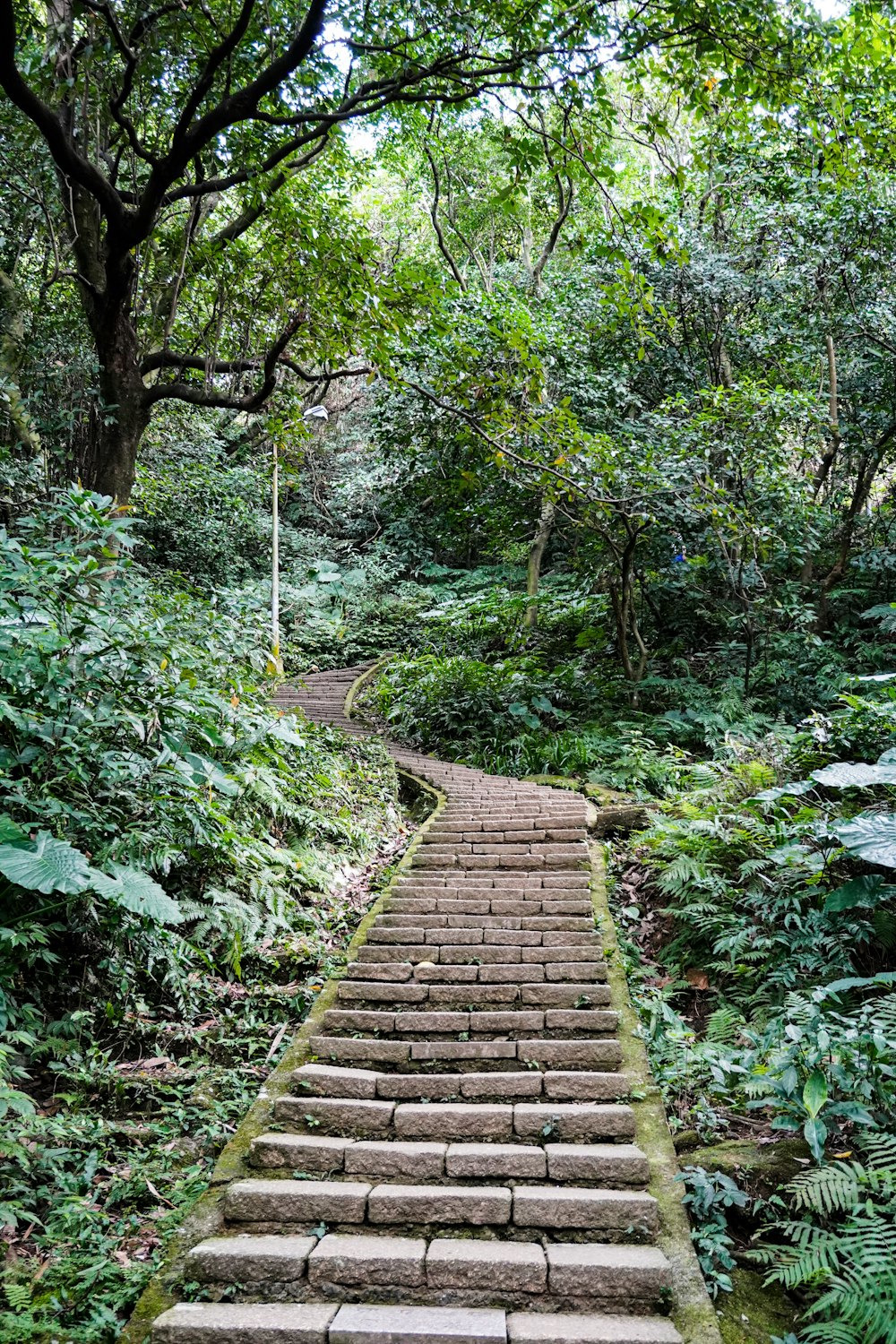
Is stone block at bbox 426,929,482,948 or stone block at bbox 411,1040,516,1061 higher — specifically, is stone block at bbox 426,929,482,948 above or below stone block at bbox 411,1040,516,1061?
above

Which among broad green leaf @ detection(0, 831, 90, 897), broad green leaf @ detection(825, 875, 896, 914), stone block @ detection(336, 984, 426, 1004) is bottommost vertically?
stone block @ detection(336, 984, 426, 1004)

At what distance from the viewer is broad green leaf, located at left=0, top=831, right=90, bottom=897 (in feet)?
8.86

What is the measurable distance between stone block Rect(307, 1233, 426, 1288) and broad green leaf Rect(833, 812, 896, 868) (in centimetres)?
206

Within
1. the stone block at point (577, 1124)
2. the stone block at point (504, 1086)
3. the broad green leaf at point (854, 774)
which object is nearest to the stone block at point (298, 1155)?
the stone block at point (504, 1086)

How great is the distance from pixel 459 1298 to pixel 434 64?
22.1 feet

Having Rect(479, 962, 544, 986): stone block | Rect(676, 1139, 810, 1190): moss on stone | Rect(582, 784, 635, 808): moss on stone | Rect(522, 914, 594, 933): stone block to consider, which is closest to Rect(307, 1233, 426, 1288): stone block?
Rect(676, 1139, 810, 1190): moss on stone

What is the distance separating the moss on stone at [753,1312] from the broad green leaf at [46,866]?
234cm

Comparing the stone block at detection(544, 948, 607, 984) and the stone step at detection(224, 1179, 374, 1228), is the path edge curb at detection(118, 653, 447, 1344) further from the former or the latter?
the stone block at detection(544, 948, 607, 984)

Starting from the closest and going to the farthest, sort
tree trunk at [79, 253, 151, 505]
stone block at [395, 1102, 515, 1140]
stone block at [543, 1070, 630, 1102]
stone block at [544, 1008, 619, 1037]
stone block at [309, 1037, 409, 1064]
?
1. stone block at [395, 1102, 515, 1140]
2. stone block at [543, 1070, 630, 1102]
3. stone block at [309, 1037, 409, 1064]
4. stone block at [544, 1008, 619, 1037]
5. tree trunk at [79, 253, 151, 505]

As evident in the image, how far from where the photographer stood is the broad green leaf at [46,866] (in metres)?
2.70

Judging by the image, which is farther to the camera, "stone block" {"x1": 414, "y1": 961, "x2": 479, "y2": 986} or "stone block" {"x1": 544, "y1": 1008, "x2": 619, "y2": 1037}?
"stone block" {"x1": 414, "y1": 961, "x2": 479, "y2": 986}

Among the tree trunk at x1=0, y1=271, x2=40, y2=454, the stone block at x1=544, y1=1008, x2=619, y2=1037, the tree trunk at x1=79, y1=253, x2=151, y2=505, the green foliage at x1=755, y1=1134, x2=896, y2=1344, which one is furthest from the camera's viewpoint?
the tree trunk at x1=0, y1=271, x2=40, y2=454

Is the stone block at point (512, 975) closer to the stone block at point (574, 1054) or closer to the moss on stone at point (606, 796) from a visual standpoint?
the stone block at point (574, 1054)

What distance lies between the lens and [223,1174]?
9.61ft
